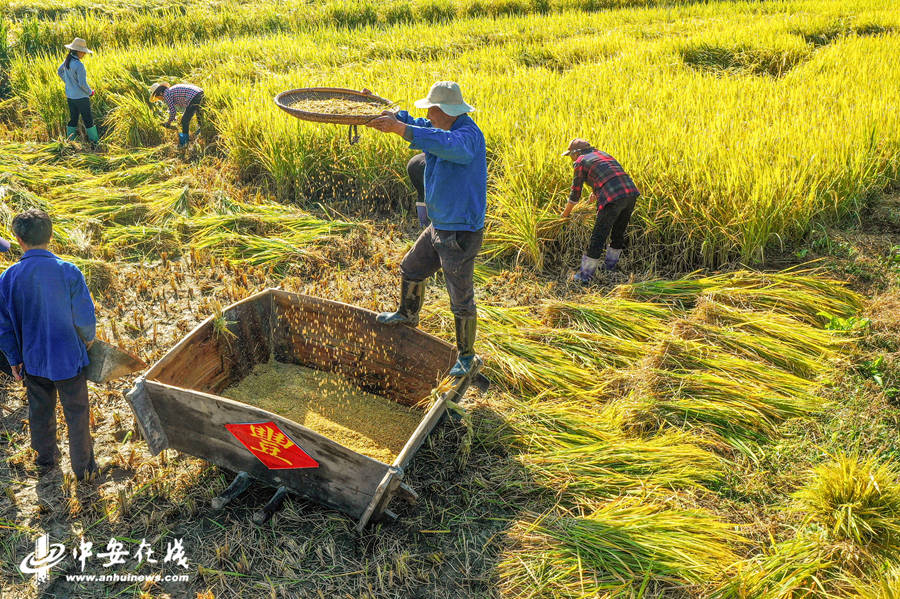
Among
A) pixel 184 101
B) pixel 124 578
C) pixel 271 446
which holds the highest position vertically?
pixel 184 101

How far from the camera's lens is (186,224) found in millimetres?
5262

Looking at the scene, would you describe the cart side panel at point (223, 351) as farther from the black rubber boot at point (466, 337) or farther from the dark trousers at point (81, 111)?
the dark trousers at point (81, 111)

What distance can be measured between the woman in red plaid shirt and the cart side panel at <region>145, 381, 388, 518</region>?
102 inches

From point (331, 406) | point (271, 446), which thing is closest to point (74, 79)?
point (331, 406)

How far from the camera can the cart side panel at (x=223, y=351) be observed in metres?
2.97

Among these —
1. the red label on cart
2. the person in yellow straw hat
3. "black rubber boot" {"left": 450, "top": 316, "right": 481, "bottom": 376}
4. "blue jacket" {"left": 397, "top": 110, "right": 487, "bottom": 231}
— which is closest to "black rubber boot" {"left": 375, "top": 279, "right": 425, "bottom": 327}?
"black rubber boot" {"left": 450, "top": 316, "right": 481, "bottom": 376}

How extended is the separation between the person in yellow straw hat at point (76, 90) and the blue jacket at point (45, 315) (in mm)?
5289

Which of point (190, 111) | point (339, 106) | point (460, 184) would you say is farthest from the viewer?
point (190, 111)

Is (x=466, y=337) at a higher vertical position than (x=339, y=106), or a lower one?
lower

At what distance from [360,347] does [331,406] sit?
13.4 inches

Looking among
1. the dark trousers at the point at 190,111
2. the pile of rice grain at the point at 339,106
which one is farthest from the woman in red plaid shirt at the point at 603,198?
the dark trousers at the point at 190,111

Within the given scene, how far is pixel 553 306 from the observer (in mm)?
4160

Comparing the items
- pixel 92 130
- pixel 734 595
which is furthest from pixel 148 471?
pixel 92 130

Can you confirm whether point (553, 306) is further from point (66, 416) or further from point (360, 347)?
point (66, 416)
